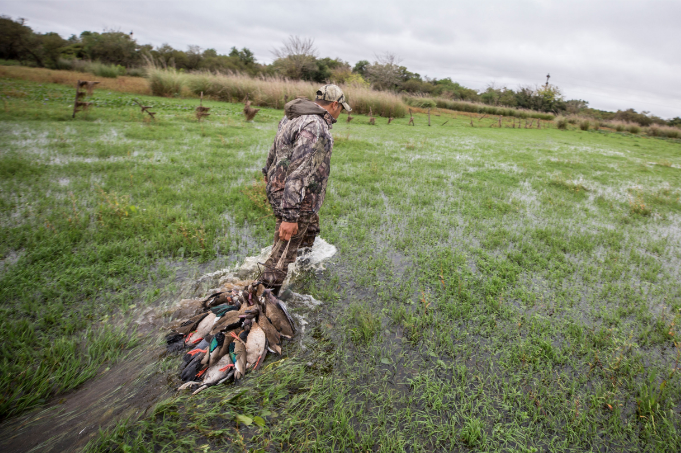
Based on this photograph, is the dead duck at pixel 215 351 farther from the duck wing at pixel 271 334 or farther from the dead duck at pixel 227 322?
the duck wing at pixel 271 334

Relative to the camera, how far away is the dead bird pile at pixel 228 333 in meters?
2.52

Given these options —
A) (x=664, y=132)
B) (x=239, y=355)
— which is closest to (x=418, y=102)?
(x=664, y=132)

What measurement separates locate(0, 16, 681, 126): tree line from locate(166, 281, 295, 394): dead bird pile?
25.9m

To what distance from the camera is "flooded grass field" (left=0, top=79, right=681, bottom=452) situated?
2.25 meters

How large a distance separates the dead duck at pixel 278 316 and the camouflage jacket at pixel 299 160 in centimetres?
84

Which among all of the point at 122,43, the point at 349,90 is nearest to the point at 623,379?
the point at 349,90

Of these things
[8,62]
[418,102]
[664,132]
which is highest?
[418,102]

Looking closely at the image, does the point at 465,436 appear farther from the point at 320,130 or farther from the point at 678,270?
the point at 678,270

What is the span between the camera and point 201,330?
9.39 feet

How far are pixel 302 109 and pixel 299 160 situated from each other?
0.60m

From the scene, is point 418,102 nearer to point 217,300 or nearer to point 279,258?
point 279,258

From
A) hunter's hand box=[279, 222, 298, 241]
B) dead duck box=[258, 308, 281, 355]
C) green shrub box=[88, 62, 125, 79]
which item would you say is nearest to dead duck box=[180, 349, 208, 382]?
dead duck box=[258, 308, 281, 355]

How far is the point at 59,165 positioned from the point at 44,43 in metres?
32.0

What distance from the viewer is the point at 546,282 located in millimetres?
4344
